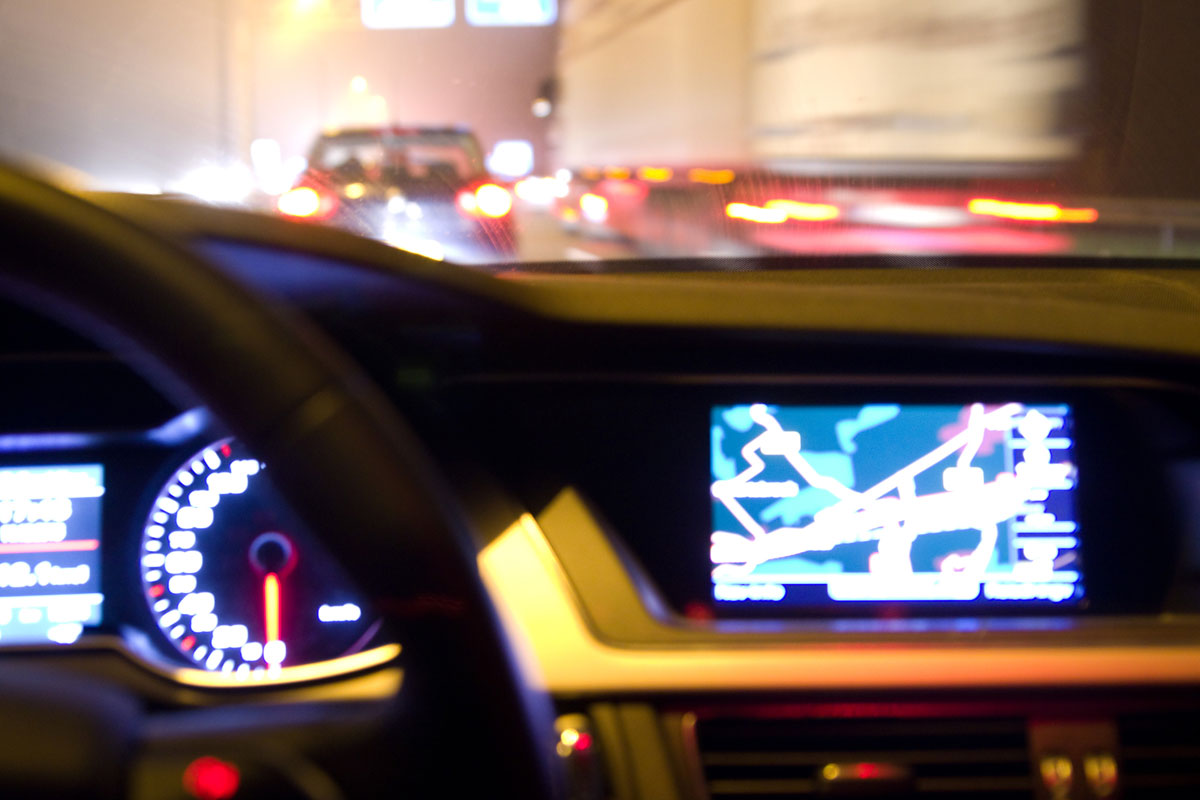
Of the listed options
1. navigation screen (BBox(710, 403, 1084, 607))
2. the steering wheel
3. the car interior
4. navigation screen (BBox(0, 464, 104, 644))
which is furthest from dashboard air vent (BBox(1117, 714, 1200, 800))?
navigation screen (BBox(0, 464, 104, 644))

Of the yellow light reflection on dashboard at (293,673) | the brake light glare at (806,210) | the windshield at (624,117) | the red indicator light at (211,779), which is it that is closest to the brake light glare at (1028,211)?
the windshield at (624,117)

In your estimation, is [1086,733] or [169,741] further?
[1086,733]

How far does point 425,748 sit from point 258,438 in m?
0.33

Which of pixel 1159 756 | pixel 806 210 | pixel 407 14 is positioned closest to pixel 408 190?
pixel 407 14

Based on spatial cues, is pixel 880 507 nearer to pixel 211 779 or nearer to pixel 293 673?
pixel 293 673

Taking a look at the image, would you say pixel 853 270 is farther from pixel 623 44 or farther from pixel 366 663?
pixel 366 663

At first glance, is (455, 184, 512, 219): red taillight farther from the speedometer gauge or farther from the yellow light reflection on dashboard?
the yellow light reflection on dashboard

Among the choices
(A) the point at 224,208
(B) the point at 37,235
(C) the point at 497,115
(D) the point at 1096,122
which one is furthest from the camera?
(D) the point at 1096,122

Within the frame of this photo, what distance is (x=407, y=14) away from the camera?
2551 mm

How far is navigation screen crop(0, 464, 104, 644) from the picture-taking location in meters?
2.66

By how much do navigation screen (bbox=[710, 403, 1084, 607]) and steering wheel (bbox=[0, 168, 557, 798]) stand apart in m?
1.50

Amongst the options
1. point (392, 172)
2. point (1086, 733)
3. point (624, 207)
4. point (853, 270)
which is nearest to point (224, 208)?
point (392, 172)

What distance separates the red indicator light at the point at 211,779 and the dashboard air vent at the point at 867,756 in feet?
4.30

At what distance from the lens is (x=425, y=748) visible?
4.03 ft
